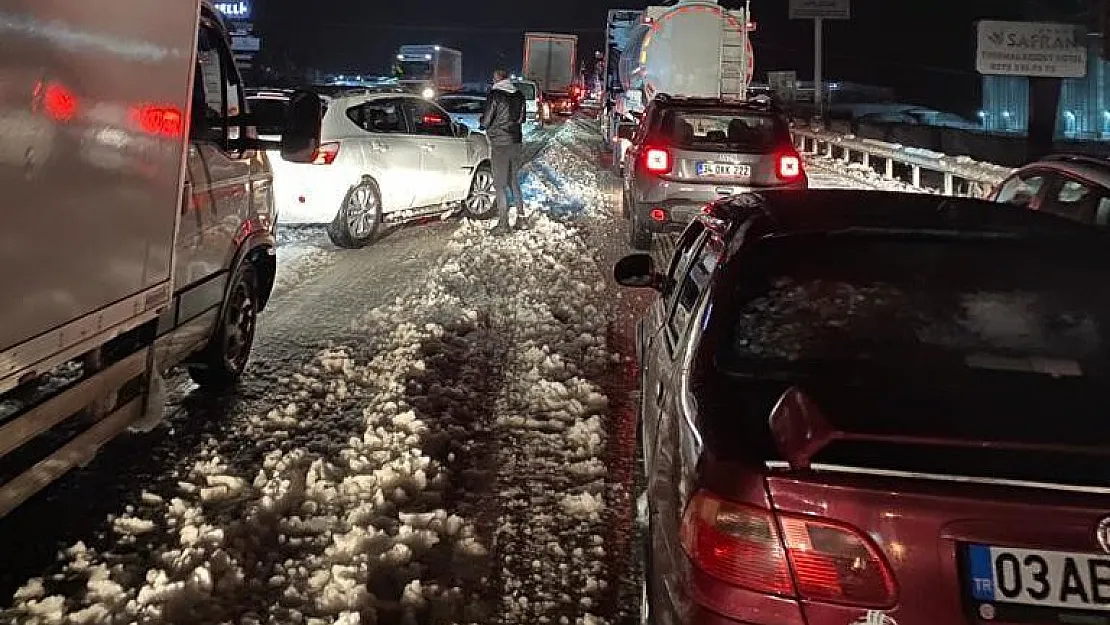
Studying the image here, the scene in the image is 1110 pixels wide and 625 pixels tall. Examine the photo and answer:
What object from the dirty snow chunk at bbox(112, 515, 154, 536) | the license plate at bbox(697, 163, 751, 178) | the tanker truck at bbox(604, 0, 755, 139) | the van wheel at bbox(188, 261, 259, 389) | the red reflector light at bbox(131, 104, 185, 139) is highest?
the tanker truck at bbox(604, 0, 755, 139)

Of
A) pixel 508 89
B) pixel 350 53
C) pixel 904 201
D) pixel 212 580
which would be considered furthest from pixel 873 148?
pixel 350 53

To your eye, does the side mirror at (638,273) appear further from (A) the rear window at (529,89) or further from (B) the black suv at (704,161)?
(A) the rear window at (529,89)

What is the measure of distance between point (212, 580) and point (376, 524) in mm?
739

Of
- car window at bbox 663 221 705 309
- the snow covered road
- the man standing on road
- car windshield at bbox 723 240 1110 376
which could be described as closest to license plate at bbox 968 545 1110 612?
car windshield at bbox 723 240 1110 376

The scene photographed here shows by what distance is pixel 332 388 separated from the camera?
627 centimetres

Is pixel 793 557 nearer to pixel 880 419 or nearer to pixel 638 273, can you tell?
pixel 880 419

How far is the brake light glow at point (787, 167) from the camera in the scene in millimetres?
10773

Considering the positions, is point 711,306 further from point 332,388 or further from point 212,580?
point 332,388

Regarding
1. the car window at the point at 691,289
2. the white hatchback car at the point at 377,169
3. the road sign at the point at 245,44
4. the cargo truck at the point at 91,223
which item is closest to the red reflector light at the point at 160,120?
the cargo truck at the point at 91,223

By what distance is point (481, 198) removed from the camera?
46.2 feet

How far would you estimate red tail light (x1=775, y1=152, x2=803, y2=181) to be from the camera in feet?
35.3

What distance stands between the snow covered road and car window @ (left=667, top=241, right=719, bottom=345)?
1.03 m

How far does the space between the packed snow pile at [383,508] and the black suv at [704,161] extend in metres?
4.04

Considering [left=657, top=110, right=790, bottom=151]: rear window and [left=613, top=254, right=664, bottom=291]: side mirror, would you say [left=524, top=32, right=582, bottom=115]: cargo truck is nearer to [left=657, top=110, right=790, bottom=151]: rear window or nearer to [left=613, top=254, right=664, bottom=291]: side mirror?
[left=657, top=110, right=790, bottom=151]: rear window
